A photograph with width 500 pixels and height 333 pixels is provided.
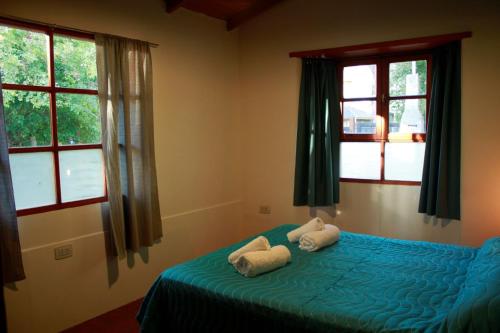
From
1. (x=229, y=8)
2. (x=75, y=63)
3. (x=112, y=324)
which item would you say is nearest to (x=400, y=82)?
(x=229, y=8)

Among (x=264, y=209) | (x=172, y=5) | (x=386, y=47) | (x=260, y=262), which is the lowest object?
(x=264, y=209)

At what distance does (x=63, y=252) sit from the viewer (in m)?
2.88

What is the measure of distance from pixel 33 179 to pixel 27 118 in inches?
16.5

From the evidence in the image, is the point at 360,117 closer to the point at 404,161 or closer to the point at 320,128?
the point at 320,128

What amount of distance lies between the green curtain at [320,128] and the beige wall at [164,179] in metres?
0.86

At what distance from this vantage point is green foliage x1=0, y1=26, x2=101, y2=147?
104 inches

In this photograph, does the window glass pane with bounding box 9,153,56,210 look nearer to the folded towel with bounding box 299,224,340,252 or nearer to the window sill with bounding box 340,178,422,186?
the folded towel with bounding box 299,224,340,252

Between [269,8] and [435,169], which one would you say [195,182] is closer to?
[269,8]

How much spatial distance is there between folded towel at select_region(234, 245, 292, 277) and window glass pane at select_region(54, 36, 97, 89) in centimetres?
182

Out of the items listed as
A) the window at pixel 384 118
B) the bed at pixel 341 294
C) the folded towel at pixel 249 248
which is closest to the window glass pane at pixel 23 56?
the bed at pixel 341 294

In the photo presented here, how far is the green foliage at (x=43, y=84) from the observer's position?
2.64 metres

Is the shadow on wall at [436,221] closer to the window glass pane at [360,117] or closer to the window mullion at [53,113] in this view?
the window glass pane at [360,117]

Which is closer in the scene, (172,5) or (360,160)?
(172,5)

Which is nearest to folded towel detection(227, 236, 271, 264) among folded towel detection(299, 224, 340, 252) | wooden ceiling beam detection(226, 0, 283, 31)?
folded towel detection(299, 224, 340, 252)
